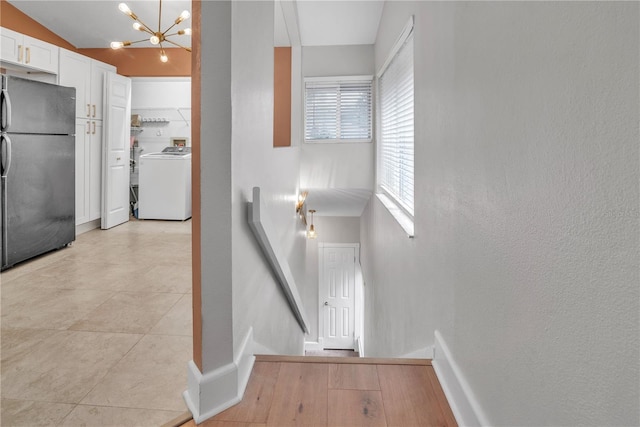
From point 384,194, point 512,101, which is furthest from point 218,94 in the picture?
point 384,194

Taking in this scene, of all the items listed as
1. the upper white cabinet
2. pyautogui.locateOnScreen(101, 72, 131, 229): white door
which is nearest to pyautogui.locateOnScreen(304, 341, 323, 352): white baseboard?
pyautogui.locateOnScreen(101, 72, 131, 229): white door

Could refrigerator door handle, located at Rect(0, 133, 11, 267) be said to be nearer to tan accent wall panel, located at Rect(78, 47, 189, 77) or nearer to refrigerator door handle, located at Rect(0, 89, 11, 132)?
refrigerator door handle, located at Rect(0, 89, 11, 132)

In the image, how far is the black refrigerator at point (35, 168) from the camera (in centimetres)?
345

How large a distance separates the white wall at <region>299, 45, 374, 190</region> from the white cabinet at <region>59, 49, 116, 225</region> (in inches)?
103

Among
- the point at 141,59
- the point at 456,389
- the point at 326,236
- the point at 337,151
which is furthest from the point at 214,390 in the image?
the point at 141,59

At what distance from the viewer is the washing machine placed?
5.95 metres

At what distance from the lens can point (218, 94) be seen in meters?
1.48

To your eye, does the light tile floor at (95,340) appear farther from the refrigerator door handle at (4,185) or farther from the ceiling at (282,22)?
the ceiling at (282,22)

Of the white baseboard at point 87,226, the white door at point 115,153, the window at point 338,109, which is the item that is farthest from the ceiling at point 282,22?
the white baseboard at point 87,226

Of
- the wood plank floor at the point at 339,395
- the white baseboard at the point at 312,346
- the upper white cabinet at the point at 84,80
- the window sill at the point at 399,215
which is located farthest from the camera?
the white baseboard at the point at 312,346

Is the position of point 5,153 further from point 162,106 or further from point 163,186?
point 162,106

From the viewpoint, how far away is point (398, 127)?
361cm

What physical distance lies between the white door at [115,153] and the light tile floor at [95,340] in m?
1.53

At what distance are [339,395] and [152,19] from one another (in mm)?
5593
